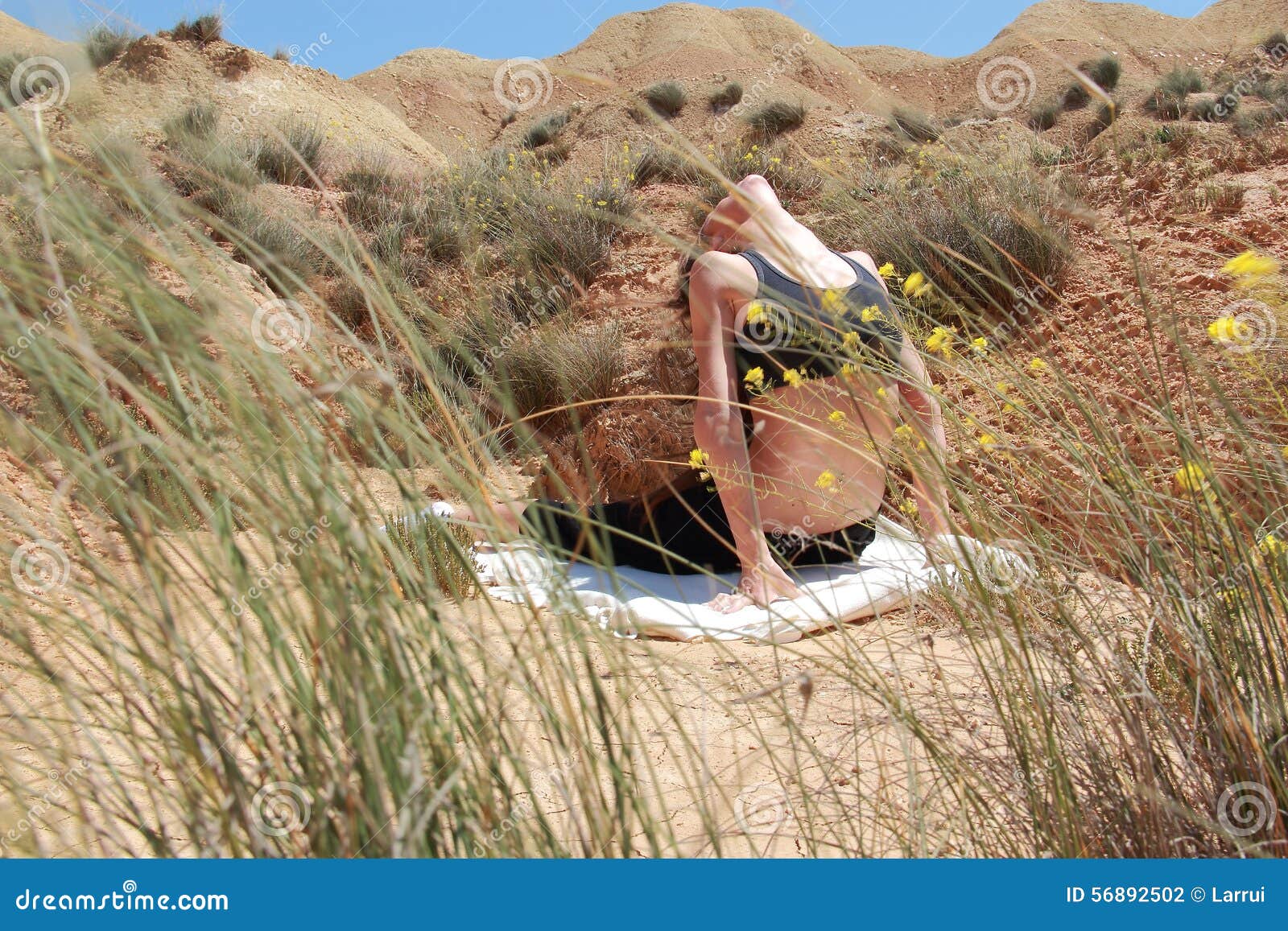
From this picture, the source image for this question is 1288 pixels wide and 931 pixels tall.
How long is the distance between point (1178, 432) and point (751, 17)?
145 ft

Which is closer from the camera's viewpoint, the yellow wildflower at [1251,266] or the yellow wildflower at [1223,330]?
the yellow wildflower at [1251,266]

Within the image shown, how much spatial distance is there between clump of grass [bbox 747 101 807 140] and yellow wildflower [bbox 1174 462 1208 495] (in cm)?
948

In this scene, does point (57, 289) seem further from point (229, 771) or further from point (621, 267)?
point (621, 267)

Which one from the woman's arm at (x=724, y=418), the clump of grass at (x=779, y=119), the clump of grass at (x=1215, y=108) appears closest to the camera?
the woman's arm at (x=724, y=418)

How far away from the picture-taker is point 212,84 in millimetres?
10688

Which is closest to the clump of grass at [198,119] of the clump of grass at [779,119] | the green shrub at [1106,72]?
the clump of grass at [779,119]

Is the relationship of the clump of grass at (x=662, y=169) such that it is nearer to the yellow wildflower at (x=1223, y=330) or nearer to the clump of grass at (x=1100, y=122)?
the yellow wildflower at (x=1223, y=330)

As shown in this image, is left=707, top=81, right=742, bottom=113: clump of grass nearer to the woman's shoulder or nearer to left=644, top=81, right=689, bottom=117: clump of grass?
left=644, top=81, right=689, bottom=117: clump of grass

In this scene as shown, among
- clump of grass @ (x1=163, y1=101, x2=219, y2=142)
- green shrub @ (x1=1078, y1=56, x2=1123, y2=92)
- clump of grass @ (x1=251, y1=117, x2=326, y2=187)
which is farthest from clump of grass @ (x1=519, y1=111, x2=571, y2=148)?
green shrub @ (x1=1078, y1=56, x2=1123, y2=92)

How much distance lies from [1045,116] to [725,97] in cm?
544

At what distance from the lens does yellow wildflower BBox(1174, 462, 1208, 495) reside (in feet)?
3.35

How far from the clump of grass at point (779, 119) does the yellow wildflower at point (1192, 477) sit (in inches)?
373

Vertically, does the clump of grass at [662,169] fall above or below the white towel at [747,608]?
above

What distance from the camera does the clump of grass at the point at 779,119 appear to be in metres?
9.85
